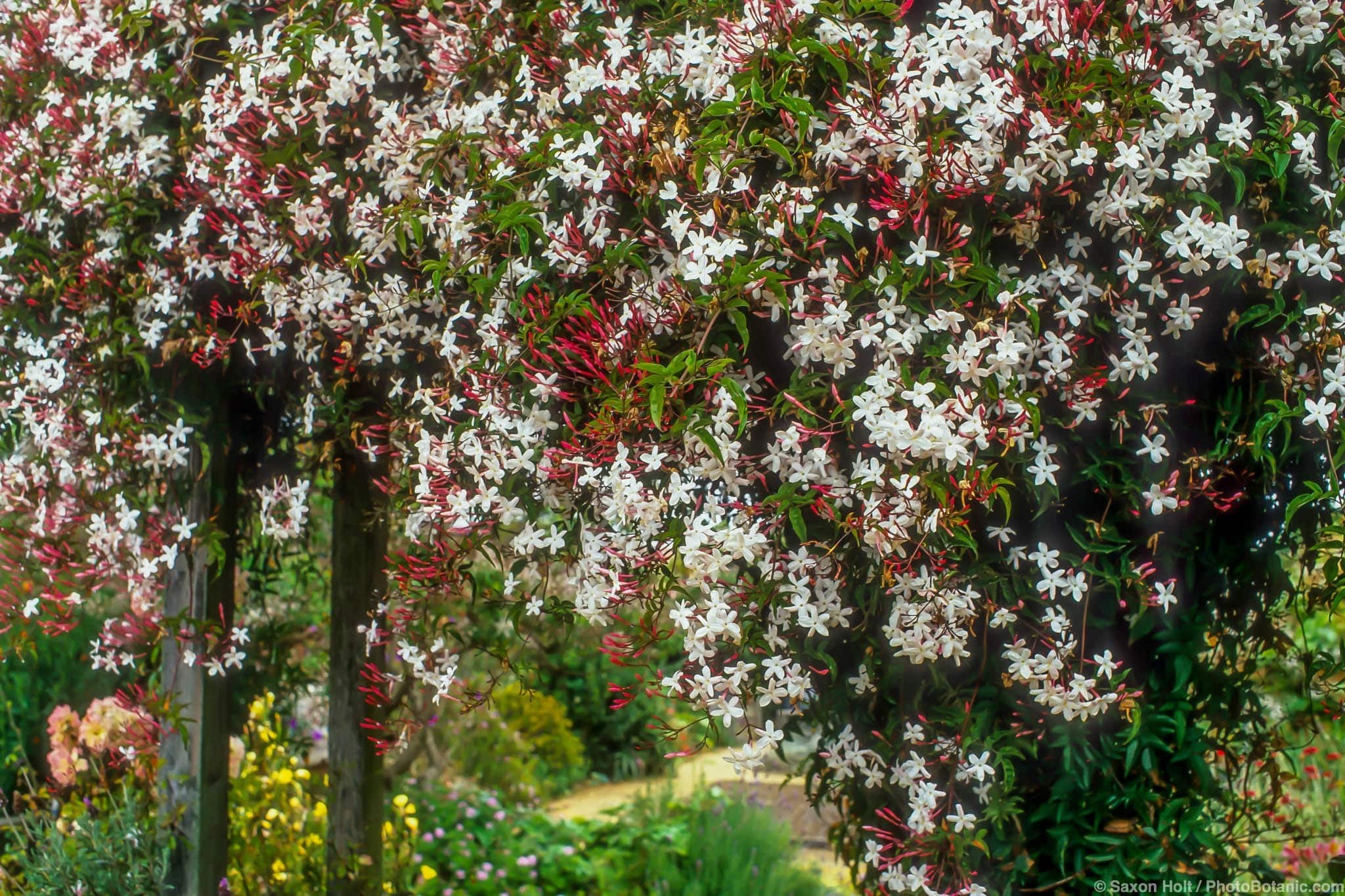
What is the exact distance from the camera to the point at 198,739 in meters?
2.76

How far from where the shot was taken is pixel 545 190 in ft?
5.98

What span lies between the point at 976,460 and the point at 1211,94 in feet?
2.13

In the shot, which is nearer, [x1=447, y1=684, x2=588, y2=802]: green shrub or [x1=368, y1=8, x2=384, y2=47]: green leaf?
[x1=368, y1=8, x2=384, y2=47]: green leaf

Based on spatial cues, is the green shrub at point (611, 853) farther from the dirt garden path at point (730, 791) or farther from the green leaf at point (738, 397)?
the green leaf at point (738, 397)

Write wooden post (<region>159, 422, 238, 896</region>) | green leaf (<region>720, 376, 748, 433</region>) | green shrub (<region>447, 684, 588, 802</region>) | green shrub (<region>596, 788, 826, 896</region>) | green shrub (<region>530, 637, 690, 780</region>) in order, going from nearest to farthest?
green leaf (<region>720, 376, 748, 433</region>)
wooden post (<region>159, 422, 238, 896</region>)
green shrub (<region>596, 788, 826, 896</region>)
green shrub (<region>447, 684, 588, 802</region>)
green shrub (<region>530, 637, 690, 780</region>)

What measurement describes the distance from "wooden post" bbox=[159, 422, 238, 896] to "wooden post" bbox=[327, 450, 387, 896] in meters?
0.27

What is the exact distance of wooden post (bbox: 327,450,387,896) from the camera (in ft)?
9.27

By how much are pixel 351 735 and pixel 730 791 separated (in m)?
3.52

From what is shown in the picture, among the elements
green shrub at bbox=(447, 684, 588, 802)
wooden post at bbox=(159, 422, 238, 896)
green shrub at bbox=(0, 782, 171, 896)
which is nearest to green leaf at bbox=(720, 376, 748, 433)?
wooden post at bbox=(159, 422, 238, 896)

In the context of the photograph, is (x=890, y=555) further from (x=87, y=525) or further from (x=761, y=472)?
(x=87, y=525)

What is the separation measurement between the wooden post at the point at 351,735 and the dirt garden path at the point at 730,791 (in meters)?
2.87

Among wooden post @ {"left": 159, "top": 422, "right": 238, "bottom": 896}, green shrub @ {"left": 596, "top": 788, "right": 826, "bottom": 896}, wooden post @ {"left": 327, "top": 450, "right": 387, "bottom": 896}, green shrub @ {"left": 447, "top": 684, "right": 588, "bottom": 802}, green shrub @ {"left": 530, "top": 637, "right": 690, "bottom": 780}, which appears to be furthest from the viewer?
green shrub @ {"left": 530, "top": 637, "right": 690, "bottom": 780}

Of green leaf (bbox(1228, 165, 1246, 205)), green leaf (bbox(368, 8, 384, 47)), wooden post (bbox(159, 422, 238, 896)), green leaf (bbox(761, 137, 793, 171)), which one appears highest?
green leaf (bbox(368, 8, 384, 47))

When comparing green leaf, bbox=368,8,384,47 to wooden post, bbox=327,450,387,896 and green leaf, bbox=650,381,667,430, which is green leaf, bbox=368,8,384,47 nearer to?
green leaf, bbox=650,381,667,430
